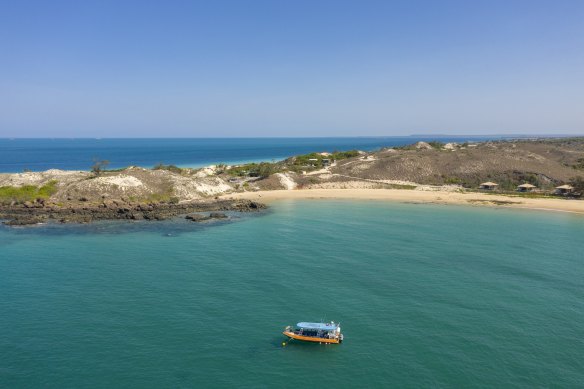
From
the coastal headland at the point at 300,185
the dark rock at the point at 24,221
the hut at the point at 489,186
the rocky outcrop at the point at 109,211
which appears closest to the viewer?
the dark rock at the point at 24,221

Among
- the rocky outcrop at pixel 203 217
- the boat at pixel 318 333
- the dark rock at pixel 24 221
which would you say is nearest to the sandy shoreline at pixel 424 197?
the rocky outcrop at pixel 203 217

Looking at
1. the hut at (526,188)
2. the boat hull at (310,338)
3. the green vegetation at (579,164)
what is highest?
the green vegetation at (579,164)

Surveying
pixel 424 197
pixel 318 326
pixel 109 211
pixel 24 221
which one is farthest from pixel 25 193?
pixel 424 197

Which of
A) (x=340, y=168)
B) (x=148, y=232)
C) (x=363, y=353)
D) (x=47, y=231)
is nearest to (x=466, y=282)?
(x=363, y=353)

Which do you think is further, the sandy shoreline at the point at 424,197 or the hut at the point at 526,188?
the hut at the point at 526,188

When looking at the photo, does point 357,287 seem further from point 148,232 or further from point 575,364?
point 148,232

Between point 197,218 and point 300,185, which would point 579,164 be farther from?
point 197,218

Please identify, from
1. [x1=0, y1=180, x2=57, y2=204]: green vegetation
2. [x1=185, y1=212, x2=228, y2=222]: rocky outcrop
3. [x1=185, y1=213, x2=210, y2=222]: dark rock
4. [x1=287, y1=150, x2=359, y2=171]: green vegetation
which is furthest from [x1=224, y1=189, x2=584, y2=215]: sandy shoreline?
[x1=0, y1=180, x2=57, y2=204]: green vegetation

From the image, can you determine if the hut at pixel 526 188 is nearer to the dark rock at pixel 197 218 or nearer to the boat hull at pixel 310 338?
A: the dark rock at pixel 197 218
